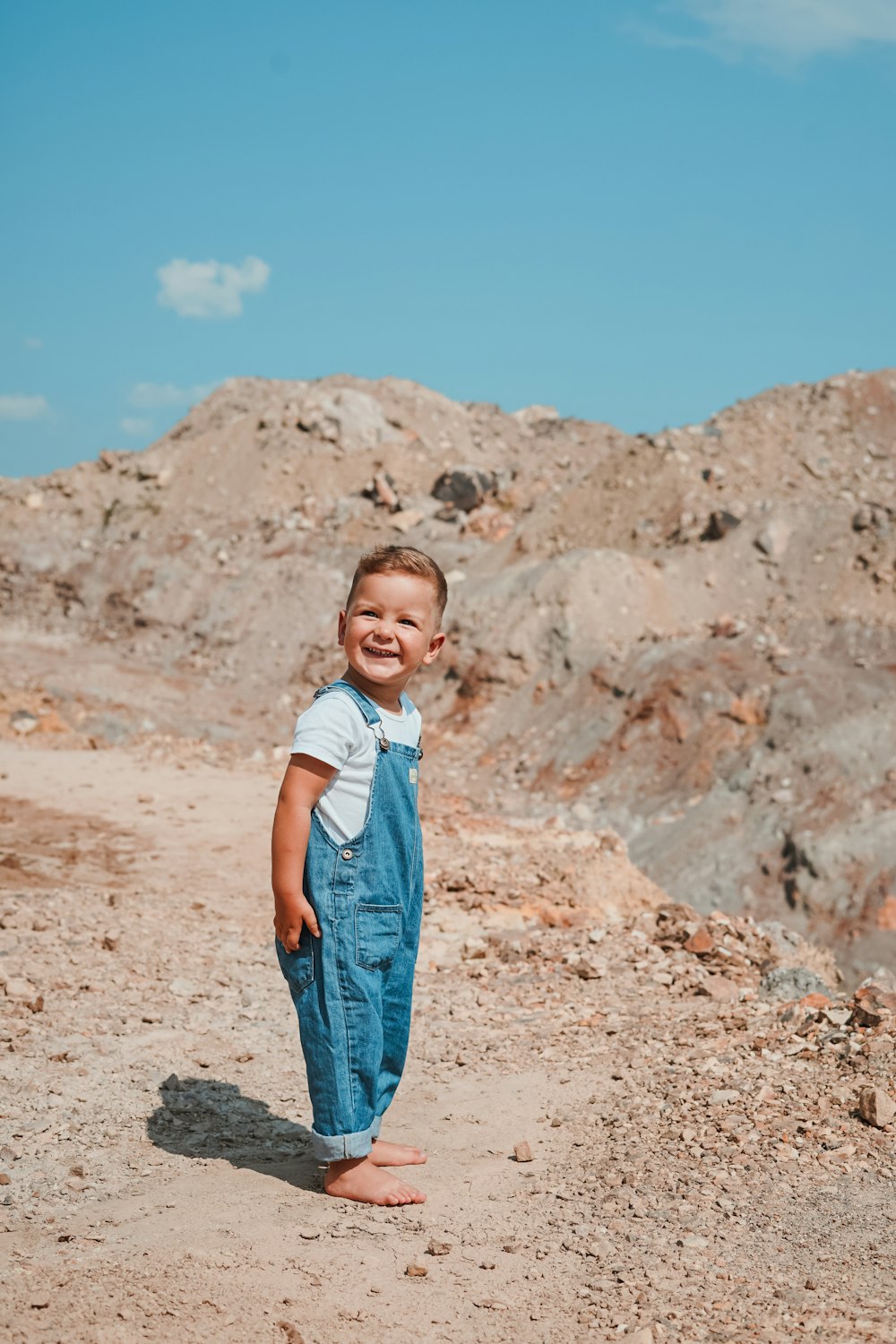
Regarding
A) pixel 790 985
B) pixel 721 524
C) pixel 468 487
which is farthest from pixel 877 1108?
pixel 468 487

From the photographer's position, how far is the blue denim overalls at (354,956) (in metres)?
3.13

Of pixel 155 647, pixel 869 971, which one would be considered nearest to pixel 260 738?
pixel 155 647

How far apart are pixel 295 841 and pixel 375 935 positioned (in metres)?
0.36

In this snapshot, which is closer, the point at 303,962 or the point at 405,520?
the point at 303,962

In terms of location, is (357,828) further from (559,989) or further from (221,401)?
(221,401)

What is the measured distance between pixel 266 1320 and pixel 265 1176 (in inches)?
33.1

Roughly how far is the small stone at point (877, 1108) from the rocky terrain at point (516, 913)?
1 cm

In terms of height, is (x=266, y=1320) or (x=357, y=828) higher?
(x=357, y=828)

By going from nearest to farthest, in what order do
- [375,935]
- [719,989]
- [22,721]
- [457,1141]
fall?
[375,935] < [457,1141] < [719,989] < [22,721]

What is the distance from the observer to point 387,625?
10.5ft

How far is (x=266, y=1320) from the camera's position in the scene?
2.56 m

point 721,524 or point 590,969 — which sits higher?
point 721,524

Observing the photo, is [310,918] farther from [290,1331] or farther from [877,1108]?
[877,1108]

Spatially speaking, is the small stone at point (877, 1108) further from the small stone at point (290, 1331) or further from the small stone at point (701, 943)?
the small stone at point (701, 943)
